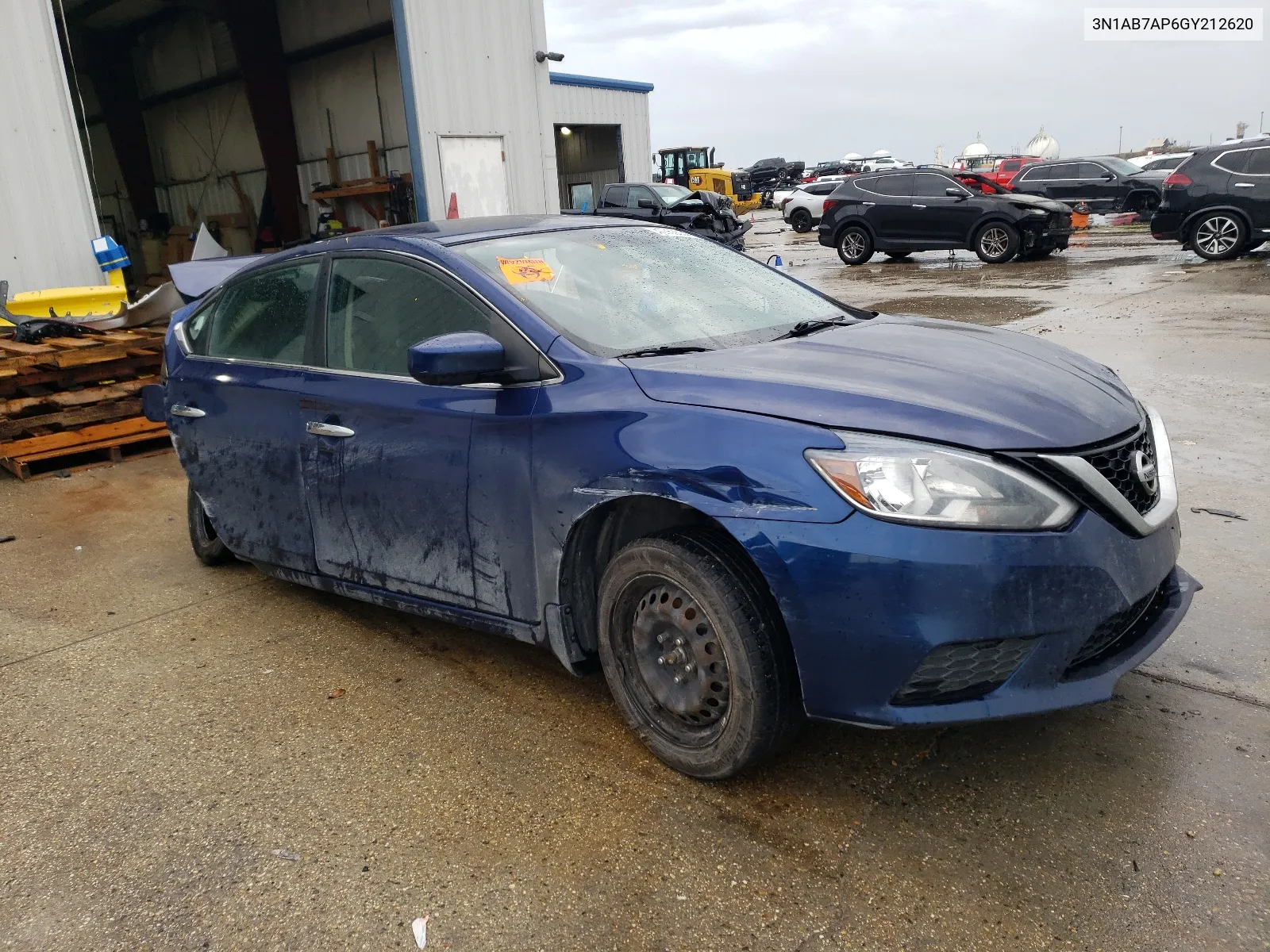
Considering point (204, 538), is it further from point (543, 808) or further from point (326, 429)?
point (543, 808)

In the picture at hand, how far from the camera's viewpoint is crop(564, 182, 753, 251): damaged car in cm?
1733

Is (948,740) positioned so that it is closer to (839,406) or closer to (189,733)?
(839,406)

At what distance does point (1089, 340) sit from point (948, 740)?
7421 mm

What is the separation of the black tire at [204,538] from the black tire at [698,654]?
2.57m

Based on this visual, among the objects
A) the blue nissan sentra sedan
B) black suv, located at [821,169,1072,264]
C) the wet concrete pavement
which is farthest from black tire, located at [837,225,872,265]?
the blue nissan sentra sedan

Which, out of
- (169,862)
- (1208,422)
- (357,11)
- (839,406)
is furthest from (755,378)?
(357,11)

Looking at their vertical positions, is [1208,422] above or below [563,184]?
below

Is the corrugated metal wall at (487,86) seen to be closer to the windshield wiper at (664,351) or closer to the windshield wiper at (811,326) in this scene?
the windshield wiper at (811,326)

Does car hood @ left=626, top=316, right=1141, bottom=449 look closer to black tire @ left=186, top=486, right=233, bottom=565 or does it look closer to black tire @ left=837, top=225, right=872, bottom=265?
black tire @ left=186, top=486, right=233, bottom=565

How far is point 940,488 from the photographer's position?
225 cm

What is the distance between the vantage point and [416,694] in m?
3.35

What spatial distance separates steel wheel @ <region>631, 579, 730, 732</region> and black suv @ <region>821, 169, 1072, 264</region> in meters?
15.6

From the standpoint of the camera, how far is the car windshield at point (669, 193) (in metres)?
19.9

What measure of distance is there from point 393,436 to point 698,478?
121 centimetres
